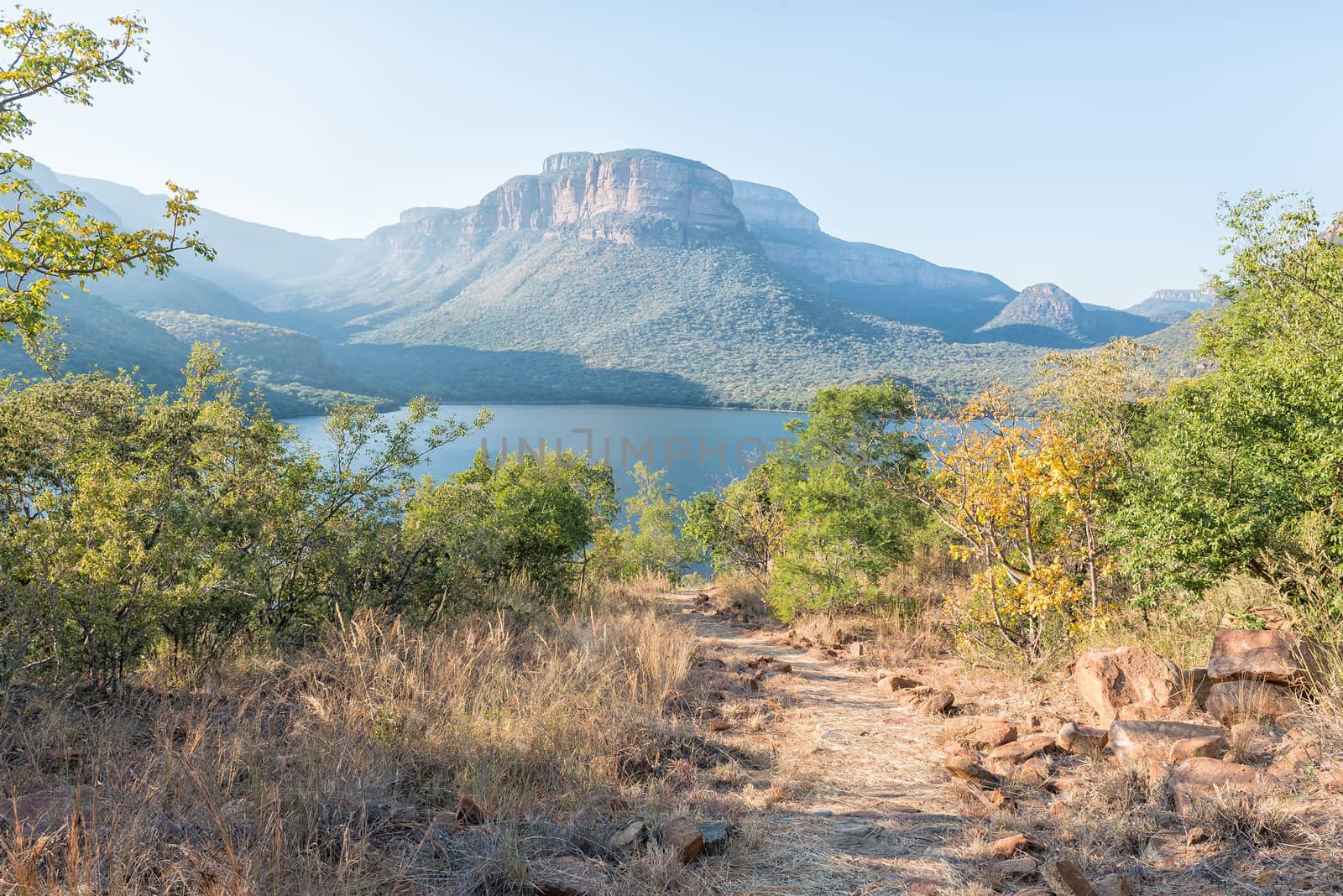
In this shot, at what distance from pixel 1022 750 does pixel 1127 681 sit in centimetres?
110

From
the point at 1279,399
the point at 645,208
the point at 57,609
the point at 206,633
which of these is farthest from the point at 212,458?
the point at 645,208

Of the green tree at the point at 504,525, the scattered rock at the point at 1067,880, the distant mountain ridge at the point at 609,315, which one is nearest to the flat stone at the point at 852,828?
the scattered rock at the point at 1067,880

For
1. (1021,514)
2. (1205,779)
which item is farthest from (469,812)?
(1021,514)

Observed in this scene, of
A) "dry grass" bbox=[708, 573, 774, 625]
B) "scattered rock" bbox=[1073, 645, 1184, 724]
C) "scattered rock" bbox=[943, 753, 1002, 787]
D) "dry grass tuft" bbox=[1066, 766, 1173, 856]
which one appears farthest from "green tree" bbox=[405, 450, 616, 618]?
"scattered rock" bbox=[1073, 645, 1184, 724]

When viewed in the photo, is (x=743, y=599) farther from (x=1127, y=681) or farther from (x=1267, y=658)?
(x=1267, y=658)

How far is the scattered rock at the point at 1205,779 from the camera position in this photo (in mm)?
2814

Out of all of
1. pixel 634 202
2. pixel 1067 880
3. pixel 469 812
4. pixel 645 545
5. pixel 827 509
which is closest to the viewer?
pixel 1067 880

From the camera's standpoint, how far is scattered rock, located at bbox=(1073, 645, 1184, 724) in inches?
161

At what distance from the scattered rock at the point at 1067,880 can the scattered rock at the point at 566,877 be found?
A: 1.58 metres

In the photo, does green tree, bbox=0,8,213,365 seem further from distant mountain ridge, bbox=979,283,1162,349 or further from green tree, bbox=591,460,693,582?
distant mountain ridge, bbox=979,283,1162,349

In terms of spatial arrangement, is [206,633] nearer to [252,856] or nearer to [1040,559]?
[252,856]

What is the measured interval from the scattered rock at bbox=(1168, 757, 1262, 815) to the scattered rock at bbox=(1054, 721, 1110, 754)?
557 mm

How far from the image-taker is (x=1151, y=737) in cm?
344

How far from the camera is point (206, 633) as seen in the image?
15.4 ft
